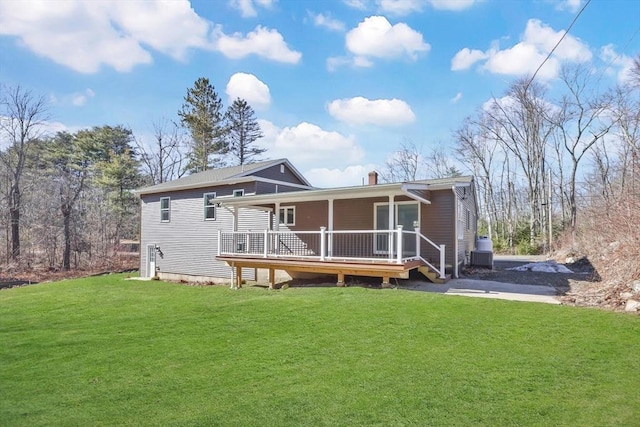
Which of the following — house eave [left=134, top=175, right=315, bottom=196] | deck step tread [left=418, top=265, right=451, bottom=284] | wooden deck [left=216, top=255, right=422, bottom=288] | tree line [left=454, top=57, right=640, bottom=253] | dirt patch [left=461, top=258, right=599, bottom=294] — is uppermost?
tree line [left=454, top=57, right=640, bottom=253]

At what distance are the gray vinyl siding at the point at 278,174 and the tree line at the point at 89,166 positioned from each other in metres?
12.0

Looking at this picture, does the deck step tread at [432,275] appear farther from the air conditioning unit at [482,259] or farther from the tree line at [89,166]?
the tree line at [89,166]

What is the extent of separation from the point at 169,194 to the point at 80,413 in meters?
15.1

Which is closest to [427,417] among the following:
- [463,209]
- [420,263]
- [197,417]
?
[197,417]

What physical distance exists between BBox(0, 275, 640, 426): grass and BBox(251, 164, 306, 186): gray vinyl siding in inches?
327

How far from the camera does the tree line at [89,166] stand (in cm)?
2412

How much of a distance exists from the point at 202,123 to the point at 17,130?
12619 millimetres

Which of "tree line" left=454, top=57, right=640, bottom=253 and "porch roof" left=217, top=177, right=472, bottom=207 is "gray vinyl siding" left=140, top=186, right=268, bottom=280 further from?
"tree line" left=454, top=57, right=640, bottom=253

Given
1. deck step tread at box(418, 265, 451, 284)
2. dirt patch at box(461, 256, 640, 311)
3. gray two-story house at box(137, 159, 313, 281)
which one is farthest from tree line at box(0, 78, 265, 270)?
dirt patch at box(461, 256, 640, 311)

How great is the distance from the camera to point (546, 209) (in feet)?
90.9

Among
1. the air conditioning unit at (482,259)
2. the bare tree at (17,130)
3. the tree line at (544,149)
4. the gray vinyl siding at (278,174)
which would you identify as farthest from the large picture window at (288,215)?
the bare tree at (17,130)

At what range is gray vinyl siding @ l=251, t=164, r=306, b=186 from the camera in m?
16.0

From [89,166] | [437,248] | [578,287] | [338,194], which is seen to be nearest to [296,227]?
[338,194]

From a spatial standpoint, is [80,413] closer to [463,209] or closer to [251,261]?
[251,261]
